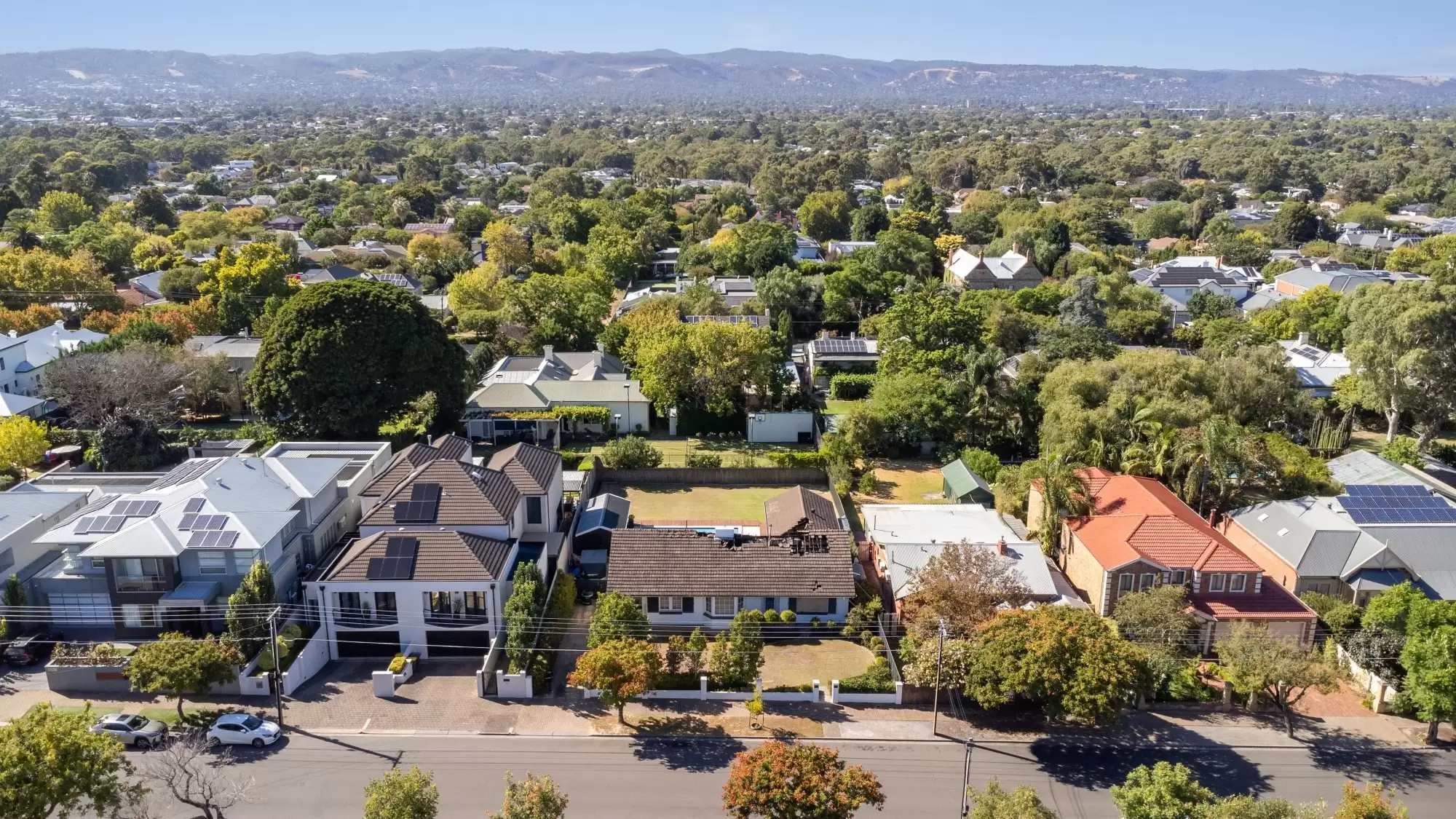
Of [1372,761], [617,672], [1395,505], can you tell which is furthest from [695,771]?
[1395,505]

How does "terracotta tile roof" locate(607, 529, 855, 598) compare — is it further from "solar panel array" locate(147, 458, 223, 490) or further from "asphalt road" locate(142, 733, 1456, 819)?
"solar panel array" locate(147, 458, 223, 490)

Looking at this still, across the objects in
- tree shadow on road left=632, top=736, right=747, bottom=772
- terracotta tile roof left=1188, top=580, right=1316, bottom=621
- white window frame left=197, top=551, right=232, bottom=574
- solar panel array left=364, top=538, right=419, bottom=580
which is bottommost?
tree shadow on road left=632, top=736, right=747, bottom=772

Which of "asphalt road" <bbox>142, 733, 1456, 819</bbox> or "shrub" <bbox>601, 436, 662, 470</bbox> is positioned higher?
"shrub" <bbox>601, 436, 662, 470</bbox>

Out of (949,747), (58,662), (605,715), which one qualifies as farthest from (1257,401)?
(58,662)

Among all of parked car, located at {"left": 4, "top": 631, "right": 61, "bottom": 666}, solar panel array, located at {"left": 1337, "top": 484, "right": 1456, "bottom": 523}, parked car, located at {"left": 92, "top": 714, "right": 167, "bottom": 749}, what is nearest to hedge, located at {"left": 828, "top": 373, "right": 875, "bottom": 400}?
solar panel array, located at {"left": 1337, "top": 484, "right": 1456, "bottom": 523}

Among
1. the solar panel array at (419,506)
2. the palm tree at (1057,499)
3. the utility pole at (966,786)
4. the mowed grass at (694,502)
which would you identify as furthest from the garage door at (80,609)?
the palm tree at (1057,499)

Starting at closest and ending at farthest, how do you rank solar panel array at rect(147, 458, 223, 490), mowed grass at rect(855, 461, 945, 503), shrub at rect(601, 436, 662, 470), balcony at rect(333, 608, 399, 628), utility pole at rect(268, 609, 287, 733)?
utility pole at rect(268, 609, 287, 733) → balcony at rect(333, 608, 399, 628) → solar panel array at rect(147, 458, 223, 490) → mowed grass at rect(855, 461, 945, 503) → shrub at rect(601, 436, 662, 470)
